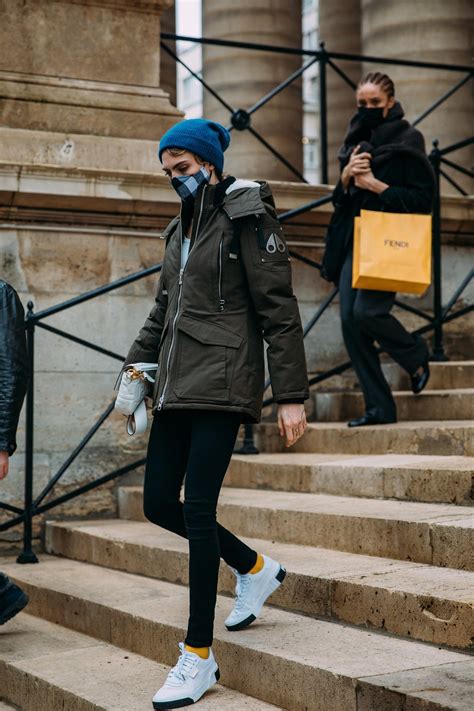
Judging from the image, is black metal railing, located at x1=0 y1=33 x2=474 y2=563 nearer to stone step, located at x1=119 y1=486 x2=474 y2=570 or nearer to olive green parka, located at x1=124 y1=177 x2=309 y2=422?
stone step, located at x1=119 y1=486 x2=474 y2=570

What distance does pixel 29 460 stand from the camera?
774cm

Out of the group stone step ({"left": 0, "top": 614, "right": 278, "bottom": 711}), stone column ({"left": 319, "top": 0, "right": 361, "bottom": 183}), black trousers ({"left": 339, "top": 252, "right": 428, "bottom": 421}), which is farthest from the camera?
stone column ({"left": 319, "top": 0, "right": 361, "bottom": 183})

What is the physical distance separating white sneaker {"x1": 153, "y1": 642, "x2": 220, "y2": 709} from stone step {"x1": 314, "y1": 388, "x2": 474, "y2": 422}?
11.1 ft

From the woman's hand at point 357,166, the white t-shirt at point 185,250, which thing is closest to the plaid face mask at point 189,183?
the white t-shirt at point 185,250

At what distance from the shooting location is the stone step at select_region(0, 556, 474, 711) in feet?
13.5

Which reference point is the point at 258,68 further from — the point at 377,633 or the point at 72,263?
the point at 377,633

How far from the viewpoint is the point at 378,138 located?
785cm

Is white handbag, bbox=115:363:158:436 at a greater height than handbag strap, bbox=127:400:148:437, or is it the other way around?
white handbag, bbox=115:363:158:436

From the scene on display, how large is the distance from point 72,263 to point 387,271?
6.97 feet

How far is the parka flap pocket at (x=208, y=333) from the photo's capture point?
4.70 metres

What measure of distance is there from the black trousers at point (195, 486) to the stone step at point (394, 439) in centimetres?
234

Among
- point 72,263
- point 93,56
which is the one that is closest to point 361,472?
point 72,263

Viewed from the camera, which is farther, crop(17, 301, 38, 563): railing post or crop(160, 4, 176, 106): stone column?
crop(160, 4, 176, 106): stone column

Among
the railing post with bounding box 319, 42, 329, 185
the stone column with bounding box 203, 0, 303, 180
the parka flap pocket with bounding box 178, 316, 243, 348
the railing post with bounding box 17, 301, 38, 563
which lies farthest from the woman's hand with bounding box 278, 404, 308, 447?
the stone column with bounding box 203, 0, 303, 180
